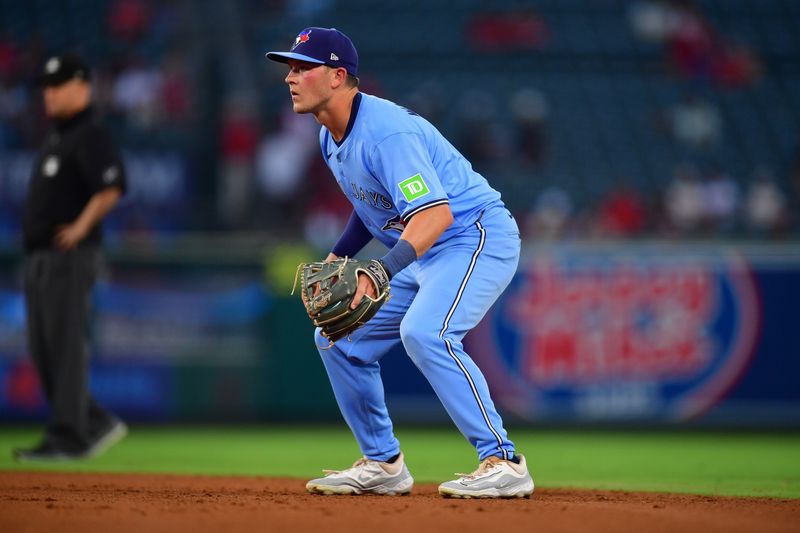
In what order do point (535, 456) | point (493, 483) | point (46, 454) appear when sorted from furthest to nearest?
point (535, 456)
point (46, 454)
point (493, 483)

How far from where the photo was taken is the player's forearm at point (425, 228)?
14.0 ft

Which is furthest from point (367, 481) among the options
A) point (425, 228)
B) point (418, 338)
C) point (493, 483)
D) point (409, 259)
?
point (425, 228)

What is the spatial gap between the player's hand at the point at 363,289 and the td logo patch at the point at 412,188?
346 millimetres

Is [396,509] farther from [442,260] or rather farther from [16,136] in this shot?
[16,136]

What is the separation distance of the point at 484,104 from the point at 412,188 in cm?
1219

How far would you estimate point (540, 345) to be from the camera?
959cm

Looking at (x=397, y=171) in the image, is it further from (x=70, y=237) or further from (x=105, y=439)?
(x=105, y=439)

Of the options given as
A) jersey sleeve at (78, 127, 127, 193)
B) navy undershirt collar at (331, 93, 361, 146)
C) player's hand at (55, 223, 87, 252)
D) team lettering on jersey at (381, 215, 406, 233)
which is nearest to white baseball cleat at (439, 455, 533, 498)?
team lettering on jersey at (381, 215, 406, 233)

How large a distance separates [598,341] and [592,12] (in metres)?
9.92

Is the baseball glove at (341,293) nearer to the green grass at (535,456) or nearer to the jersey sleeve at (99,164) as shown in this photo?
the green grass at (535,456)

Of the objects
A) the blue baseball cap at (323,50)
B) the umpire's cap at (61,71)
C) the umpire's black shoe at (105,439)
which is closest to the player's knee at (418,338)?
the blue baseball cap at (323,50)

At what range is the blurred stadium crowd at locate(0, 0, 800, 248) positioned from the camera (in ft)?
45.0

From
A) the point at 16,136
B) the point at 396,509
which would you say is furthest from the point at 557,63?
the point at 396,509

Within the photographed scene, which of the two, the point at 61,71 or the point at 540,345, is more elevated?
the point at 61,71
